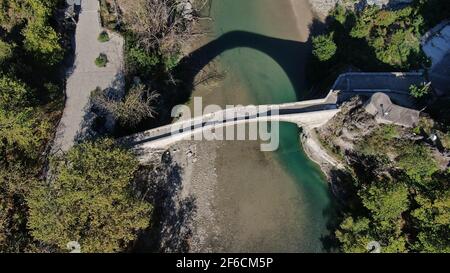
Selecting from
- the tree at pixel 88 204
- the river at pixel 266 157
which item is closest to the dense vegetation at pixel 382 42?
the river at pixel 266 157

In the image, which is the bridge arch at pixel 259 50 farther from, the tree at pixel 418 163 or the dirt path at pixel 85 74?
the tree at pixel 418 163

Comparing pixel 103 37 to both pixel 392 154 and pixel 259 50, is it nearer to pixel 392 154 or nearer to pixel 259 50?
pixel 259 50

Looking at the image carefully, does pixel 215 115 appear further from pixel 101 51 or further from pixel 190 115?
pixel 101 51

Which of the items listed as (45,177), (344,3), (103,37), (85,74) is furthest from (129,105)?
(344,3)

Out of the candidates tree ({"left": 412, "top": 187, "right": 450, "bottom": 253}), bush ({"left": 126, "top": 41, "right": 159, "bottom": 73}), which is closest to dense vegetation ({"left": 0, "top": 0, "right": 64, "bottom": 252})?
bush ({"left": 126, "top": 41, "right": 159, "bottom": 73})

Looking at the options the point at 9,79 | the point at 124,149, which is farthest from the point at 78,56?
the point at 124,149

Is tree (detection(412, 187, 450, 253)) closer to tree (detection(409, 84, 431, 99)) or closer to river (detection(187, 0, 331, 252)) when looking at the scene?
river (detection(187, 0, 331, 252))
